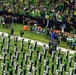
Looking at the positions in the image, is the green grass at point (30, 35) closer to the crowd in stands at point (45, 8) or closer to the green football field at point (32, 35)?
the green football field at point (32, 35)

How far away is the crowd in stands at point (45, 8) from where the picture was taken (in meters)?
37.6

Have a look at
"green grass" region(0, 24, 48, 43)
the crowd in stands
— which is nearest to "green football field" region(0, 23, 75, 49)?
"green grass" region(0, 24, 48, 43)

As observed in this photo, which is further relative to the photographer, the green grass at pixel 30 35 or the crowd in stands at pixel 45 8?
the crowd in stands at pixel 45 8

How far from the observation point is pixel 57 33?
3281 cm

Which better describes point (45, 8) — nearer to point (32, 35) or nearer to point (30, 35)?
point (32, 35)

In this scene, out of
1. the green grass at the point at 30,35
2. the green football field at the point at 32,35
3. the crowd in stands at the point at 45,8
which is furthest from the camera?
the crowd in stands at the point at 45,8

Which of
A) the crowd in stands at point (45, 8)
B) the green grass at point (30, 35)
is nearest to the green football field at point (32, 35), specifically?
the green grass at point (30, 35)

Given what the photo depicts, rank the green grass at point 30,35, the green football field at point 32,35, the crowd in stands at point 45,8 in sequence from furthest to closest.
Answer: the crowd in stands at point 45,8 → the green grass at point 30,35 → the green football field at point 32,35

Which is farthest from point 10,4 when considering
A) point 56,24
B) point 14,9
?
point 56,24

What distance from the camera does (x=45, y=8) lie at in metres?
40.3

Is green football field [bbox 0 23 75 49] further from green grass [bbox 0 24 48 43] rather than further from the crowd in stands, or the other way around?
the crowd in stands

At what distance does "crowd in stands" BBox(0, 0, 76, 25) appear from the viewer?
37.6 metres

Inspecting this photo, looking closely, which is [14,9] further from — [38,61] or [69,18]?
[38,61]

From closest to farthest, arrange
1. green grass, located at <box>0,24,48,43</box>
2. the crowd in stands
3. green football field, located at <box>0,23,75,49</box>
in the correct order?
green football field, located at <box>0,23,75,49</box>, green grass, located at <box>0,24,48,43</box>, the crowd in stands
